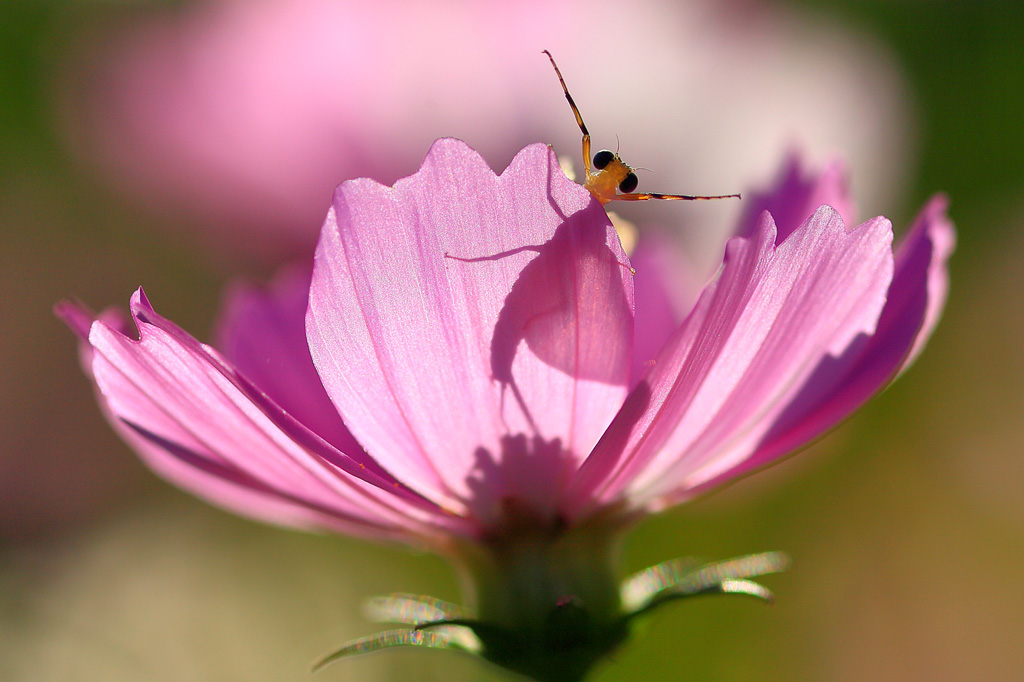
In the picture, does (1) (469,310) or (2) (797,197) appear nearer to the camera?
(1) (469,310)

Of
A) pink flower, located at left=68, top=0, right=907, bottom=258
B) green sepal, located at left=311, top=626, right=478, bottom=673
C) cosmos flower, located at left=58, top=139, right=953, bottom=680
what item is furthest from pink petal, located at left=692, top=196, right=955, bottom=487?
pink flower, located at left=68, top=0, right=907, bottom=258

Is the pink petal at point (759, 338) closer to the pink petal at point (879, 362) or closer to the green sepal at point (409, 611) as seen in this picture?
the pink petal at point (879, 362)

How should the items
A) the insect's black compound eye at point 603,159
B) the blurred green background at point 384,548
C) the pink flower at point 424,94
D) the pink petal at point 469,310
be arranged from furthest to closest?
the pink flower at point 424,94 < the blurred green background at point 384,548 < the insect's black compound eye at point 603,159 < the pink petal at point 469,310

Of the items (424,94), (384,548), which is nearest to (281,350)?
(384,548)

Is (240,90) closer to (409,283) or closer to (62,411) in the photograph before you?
(62,411)

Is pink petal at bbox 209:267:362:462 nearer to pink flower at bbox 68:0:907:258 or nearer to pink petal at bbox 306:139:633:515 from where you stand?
pink petal at bbox 306:139:633:515

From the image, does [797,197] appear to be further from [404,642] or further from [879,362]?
[404,642]

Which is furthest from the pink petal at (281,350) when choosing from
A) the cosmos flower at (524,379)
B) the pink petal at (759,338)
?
the pink petal at (759,338)
